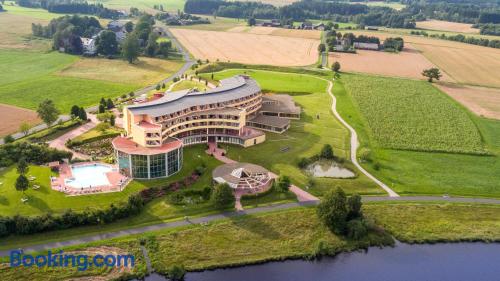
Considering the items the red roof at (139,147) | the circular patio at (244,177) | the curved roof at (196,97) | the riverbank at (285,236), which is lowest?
the riverbank at (285,236)

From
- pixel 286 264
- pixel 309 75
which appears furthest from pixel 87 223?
pixel 309 75

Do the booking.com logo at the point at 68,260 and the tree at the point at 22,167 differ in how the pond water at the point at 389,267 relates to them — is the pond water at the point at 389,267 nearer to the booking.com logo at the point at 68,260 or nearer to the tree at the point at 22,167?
the booking.com logo at the point at 68,260

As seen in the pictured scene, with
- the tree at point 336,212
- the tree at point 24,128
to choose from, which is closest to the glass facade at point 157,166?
the tree at point 336,212

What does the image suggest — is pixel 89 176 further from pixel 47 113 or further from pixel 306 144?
pixel 306 144

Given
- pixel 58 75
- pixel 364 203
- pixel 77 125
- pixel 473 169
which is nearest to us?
pixel 364 203

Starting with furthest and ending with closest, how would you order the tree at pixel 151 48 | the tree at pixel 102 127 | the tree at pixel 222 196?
the tree at pixel 151 48
the tree at pixel 102 127
the tree at pixel 222 196

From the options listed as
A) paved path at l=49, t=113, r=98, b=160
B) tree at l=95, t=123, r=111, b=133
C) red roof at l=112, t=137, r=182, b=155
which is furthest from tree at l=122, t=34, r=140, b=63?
red roof at l=112, t=137, r=182, b=155

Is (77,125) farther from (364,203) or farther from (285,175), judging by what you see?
(364,203)

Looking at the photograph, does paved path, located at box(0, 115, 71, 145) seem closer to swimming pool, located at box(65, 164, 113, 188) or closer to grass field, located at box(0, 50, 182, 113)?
grass field, located at box(0, 50, 182, 113)
